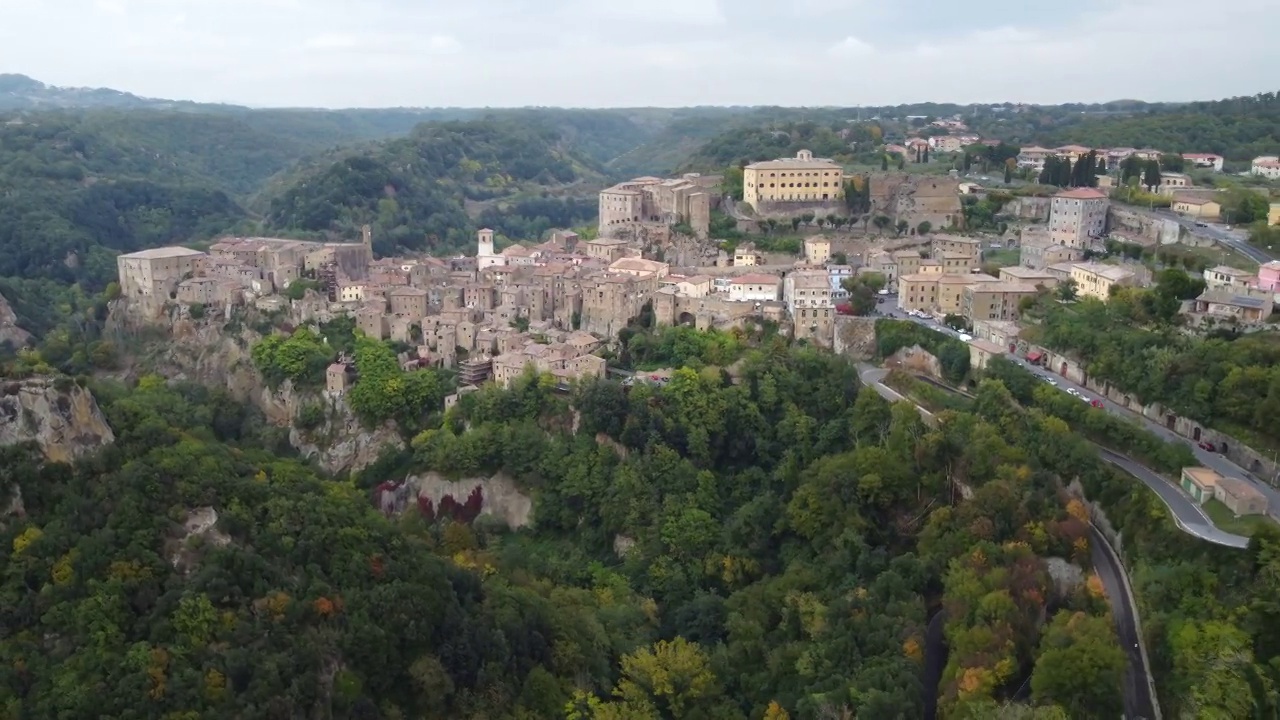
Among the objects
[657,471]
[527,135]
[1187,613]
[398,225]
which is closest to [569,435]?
[657,471]

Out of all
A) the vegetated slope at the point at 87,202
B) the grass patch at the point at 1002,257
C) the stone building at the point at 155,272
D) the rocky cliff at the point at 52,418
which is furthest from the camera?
the vegetated slope at the point at 87,202

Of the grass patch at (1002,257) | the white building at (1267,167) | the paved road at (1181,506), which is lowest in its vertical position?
the paved road at (1181,506)

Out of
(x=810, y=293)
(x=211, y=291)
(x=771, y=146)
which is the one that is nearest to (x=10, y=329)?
(x=211, y=291)

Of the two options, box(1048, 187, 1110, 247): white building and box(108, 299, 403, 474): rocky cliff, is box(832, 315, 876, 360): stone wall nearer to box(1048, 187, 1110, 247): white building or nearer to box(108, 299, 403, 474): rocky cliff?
box(1048, 187, 1110, 247): white building

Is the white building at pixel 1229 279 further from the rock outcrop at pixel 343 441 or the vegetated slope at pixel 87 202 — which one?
the vegetated slope at pixel 87 202

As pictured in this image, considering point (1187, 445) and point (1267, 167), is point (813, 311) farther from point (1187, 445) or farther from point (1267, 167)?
point (1267, 167)

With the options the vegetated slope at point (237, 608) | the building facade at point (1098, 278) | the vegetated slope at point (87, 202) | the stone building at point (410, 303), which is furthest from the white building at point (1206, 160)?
the vegetated slope at point (87, 202)

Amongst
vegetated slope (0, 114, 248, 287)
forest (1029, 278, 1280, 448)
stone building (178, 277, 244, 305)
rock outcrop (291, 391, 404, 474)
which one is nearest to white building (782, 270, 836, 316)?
forest (1029, 278, 1280, 448)
